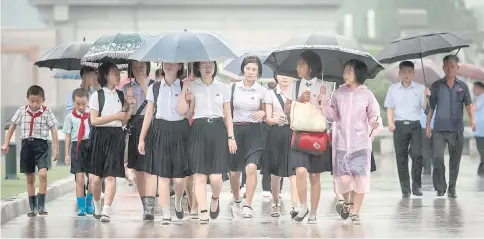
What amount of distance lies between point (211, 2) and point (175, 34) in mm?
35314

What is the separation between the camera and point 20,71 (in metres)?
49.7

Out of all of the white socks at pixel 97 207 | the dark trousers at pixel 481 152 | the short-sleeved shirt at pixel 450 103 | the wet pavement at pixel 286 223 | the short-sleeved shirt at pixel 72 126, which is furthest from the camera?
the dark trousers at pixel 481 152

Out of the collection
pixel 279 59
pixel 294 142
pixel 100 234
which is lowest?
pixel 100 234

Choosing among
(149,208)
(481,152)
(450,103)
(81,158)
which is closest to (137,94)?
(81,158)

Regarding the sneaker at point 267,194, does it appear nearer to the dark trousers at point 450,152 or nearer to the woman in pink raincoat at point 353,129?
the dark trousers at point 450,152

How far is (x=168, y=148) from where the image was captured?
14.3 meters

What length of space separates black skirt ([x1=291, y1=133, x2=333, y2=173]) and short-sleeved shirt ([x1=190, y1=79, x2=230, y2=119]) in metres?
0.94

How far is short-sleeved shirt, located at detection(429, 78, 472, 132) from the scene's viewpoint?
18.8 meters

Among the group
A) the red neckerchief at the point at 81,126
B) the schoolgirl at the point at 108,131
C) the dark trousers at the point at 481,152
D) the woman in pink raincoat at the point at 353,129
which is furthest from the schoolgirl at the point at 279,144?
the dark trousers at the point at 481,152

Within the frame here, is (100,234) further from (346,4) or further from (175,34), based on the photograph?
(346,4)

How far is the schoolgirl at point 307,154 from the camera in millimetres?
14438

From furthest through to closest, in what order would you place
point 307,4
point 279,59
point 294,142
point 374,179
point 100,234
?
point 307,4 < point 374,179 < point 279,59 < point 294,142 < point 100,234

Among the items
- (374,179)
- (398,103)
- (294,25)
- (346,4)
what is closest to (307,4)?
(294,25)

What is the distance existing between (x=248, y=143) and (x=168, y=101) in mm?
1832
